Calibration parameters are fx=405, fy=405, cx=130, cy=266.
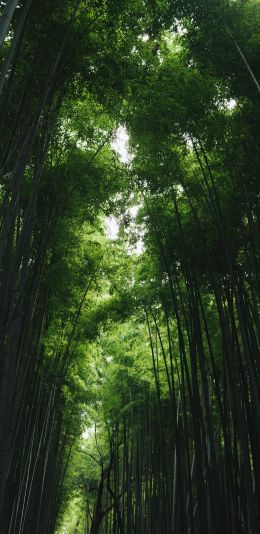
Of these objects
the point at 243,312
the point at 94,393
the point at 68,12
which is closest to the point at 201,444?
the point at 243,312

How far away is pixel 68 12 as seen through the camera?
3041 mm

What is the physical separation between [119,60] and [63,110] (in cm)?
88

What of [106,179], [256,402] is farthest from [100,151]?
[256,402]

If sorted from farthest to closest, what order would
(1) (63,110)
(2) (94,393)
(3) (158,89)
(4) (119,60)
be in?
(2) (94,393), (1) (63,110), (3) (158,89), (4) (119,60)

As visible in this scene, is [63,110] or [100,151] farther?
[100,151]

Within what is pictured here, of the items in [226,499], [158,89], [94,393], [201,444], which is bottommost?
[226,499]

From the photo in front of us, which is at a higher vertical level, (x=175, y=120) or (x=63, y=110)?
(x=63, y=110)

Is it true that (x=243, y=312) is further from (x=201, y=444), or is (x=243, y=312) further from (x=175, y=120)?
(x=175, y=120)

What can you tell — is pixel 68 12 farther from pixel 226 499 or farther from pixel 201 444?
pixel 226 499

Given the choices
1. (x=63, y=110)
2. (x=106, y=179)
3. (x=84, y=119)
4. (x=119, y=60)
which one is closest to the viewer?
(x=119, y=60)

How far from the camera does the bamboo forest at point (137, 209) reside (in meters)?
2.79

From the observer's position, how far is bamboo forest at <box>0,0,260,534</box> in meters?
2.79

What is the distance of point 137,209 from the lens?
5.39m

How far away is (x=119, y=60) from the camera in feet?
11.3
